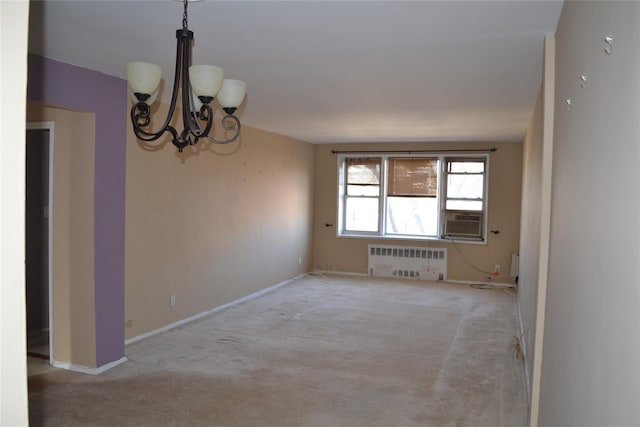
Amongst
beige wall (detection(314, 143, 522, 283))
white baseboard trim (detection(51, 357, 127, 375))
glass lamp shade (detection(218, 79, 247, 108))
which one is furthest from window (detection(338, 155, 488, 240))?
glass lamp shade (detection(218, 79, 247, 108))

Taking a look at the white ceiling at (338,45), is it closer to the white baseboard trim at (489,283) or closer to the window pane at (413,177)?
the window pane at (413,177)

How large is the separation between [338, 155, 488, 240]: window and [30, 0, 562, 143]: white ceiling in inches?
119

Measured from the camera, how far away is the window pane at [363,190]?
8.39 meters

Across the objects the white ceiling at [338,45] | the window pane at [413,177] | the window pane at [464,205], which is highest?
the white ceiling at [338,45]

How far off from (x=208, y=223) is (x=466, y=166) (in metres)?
4.26

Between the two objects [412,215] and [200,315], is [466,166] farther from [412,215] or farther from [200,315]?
[200,315]

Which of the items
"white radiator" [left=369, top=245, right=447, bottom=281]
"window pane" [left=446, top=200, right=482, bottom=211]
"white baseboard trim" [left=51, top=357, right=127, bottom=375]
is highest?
"window pane" [left=446, top=200, right=482, bottom=211]

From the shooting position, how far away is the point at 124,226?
13.6 ft

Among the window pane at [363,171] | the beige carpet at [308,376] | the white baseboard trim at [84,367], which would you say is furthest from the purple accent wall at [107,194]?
the window pane at [363,171]

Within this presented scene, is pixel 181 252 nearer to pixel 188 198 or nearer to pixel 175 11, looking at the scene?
pixel 188 198

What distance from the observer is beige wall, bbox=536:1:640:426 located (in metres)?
1.01

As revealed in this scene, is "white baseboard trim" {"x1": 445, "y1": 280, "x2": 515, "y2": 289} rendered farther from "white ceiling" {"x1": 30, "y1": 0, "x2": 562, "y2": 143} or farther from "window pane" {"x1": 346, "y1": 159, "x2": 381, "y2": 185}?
A: "white ceiling" {"x1": 30, "y1": 0, "x2": 562, "y2": 143}

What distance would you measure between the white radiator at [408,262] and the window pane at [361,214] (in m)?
0.43

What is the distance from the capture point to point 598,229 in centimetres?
133
